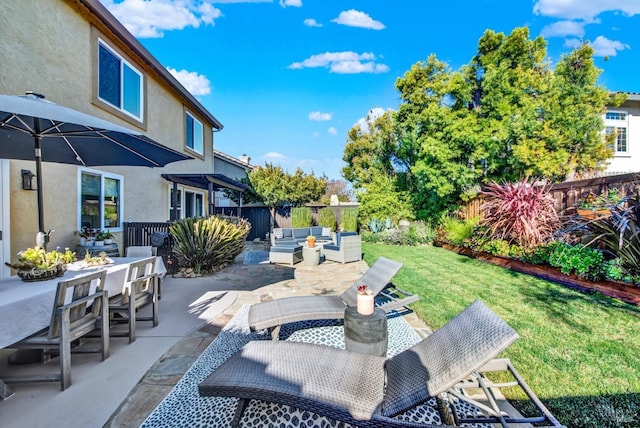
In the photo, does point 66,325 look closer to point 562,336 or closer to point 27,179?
point 27,179

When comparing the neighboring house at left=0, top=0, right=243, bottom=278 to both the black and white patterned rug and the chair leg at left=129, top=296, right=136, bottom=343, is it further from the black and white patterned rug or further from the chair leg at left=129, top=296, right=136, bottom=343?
the black and white patterned rug

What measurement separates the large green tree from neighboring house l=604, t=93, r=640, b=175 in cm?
1633

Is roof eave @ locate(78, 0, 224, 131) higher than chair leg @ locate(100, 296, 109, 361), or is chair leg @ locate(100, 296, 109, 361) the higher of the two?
roof eave @ locate(78, 0, 224, 131)

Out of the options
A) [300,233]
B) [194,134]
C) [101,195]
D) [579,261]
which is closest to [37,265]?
[101,195]

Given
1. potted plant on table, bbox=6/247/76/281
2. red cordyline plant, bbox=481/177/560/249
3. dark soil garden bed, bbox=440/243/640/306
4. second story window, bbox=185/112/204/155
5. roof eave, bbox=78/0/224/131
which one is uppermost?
roof eave, bbox=78/0/224/131

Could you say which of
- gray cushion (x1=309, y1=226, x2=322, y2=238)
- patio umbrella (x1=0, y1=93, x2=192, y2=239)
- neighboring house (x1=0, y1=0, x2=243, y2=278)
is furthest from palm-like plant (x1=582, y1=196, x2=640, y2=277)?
neighboring house (x1=0, y1=0, x2=243, y2=278)

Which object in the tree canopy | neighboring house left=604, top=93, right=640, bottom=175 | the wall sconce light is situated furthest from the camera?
neighboring house left=604, top=93, right=640, bottom=175

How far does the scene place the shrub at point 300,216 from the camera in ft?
56.2

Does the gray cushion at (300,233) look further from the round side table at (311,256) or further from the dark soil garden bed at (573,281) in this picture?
the dark soil garden bed at (573,281)

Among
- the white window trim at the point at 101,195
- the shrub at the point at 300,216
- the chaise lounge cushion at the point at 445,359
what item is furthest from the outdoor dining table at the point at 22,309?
the shrub at the point at 300,216

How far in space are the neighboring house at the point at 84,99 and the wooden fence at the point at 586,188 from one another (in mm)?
9965

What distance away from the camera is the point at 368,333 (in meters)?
2.82

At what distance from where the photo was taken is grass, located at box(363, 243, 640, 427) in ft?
7.98

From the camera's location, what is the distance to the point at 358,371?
2.33 m
